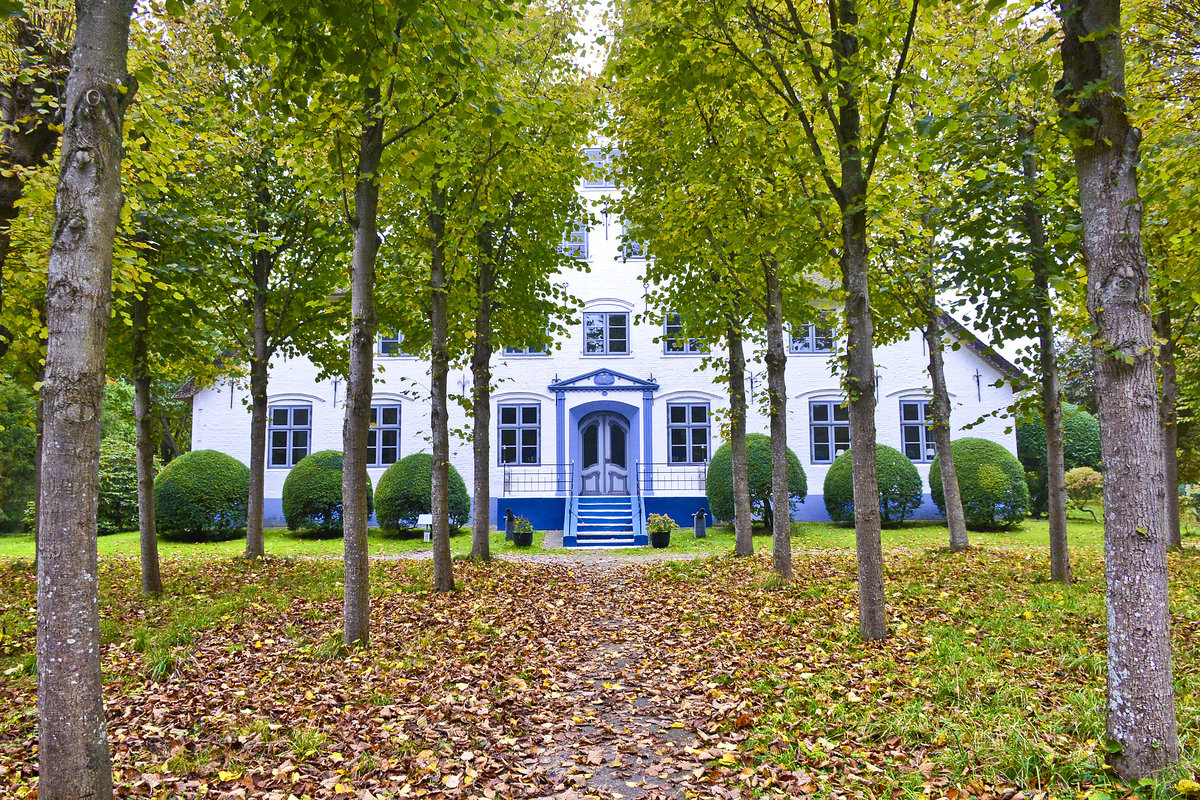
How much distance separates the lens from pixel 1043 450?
2116 cm

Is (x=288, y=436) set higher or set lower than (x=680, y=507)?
higher

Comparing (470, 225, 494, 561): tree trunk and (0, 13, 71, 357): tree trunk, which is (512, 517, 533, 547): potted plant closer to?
(470, 225, 494, 561): tree trunk

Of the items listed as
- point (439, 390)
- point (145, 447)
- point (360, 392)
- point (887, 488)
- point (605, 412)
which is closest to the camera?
point (360, 392)

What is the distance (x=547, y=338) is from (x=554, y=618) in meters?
6.33

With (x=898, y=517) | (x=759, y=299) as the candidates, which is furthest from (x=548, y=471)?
(x=759, y=299)

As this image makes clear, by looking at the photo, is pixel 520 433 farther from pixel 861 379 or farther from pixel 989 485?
pixel 861 379

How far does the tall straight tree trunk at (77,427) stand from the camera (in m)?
2.99

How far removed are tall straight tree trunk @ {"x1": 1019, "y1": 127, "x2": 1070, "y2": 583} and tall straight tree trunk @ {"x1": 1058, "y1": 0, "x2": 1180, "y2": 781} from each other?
4.48 m

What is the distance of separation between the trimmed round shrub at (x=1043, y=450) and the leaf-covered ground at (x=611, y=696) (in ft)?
45.5

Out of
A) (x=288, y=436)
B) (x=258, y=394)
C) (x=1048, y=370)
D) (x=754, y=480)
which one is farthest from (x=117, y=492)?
(x=1048, y=370)

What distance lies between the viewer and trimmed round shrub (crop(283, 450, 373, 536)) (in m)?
18.0

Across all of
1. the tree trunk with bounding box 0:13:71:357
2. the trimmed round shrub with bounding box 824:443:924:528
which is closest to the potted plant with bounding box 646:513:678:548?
the trimmed round shrub with bounding box 824:443:924:528

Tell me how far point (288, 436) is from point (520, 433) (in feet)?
21.7

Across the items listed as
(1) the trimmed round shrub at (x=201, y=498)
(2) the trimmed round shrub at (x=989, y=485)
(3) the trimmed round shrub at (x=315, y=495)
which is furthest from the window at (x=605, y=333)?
(1) the trimmed round shrub at (x=201, y=498)
